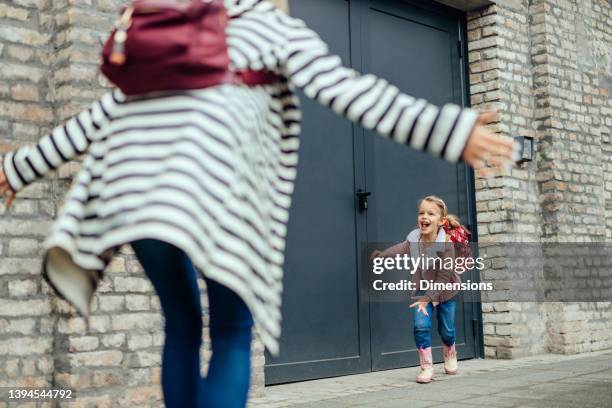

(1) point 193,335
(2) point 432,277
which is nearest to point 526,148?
(2) point 432,277

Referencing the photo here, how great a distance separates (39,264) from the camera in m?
4.53

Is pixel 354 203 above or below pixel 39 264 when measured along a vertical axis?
above

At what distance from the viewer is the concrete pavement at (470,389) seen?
4836 millimetres

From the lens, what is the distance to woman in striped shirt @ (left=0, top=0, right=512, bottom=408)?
1.88m

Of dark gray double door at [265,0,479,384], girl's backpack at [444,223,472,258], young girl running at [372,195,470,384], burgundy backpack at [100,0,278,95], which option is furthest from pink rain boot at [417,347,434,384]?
burgundy backpack at [100,0,278,95]

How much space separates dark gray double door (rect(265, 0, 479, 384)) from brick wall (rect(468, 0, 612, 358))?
358mm

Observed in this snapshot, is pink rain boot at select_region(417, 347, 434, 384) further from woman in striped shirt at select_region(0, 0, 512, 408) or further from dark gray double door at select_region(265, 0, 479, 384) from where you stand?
woman in striped shirt at select_region(0, 0, 512, 408)

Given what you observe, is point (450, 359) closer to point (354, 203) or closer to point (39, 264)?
point (354, 203)

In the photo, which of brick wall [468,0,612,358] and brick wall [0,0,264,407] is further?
brick wall [468,0,612,358]

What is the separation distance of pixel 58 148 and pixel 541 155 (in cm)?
654

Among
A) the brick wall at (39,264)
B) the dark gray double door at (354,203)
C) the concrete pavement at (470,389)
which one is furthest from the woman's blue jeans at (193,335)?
the dark gray double door at (354,203)

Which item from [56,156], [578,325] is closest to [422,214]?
[578,325]

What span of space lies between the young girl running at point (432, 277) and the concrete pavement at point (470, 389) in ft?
0.63

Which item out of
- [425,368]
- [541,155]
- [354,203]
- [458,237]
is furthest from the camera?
[541,155]
